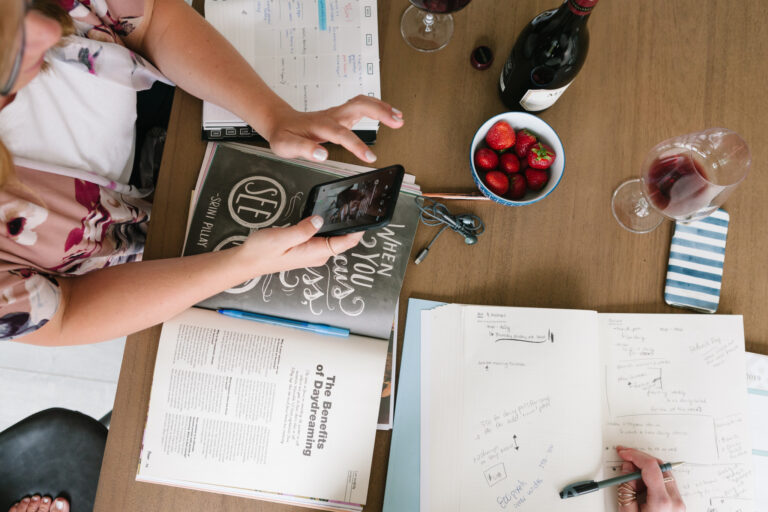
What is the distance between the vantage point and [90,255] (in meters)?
0.70

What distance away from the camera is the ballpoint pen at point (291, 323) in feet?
2.15

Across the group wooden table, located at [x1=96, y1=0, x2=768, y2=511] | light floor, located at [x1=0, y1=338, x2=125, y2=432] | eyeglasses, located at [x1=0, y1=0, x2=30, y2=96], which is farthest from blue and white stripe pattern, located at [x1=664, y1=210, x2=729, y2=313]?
light floor, located at [x1=0, y1=338, x2=125, y2=432]

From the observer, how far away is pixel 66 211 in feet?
2.07

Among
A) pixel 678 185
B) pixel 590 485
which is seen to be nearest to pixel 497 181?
pixel 678 185

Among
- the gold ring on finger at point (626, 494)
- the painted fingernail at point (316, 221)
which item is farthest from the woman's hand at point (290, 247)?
the gold ring on finger at point (626, 494)

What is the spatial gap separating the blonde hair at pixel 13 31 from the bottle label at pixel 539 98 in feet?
1.88

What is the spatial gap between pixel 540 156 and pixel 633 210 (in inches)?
8.0

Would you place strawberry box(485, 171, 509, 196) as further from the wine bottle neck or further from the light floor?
the light floor

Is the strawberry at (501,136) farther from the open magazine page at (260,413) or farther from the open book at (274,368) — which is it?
Answer: the open magazine page at (260,413)

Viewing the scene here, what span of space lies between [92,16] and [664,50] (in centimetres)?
87

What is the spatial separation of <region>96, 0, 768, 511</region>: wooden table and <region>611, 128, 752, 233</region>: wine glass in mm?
76

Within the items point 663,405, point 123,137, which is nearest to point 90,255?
point 123,137

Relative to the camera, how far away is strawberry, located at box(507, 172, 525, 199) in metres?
0.65

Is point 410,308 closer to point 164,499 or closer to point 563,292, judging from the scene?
point 563,292
